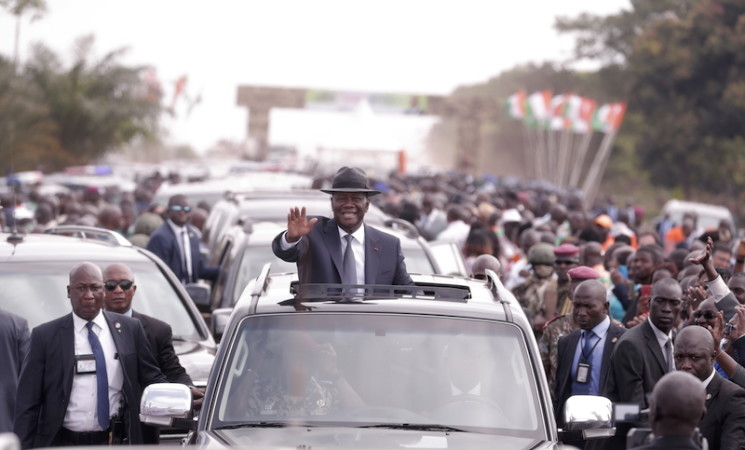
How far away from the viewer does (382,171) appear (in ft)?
164

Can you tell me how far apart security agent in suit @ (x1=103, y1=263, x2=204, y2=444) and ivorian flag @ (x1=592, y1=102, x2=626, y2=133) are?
42988 mm

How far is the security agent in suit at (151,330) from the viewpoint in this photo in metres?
7.14

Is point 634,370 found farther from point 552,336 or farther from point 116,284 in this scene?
point 116,284

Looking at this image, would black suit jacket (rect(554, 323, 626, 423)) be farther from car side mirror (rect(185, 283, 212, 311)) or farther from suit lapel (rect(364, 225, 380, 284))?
car side mirror (rect(185, 283, 212, 311))

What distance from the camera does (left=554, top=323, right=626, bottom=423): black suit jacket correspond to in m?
8.16

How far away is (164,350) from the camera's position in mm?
7453

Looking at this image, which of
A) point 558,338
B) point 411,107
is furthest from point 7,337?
point 411,107

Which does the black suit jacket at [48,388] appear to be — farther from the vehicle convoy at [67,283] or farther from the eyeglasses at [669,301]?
the eyeglasses at [669,301]

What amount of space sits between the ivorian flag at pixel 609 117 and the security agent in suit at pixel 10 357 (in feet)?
143

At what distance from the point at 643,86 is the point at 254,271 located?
152 ft

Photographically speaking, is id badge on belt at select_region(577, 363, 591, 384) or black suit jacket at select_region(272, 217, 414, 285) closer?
black suit jacket at select_region(272, 217, 414, 285)

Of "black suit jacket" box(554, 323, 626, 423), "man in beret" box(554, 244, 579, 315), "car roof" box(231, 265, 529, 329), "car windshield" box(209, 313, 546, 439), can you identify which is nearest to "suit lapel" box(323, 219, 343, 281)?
"car roof" box(231, 265, 529, 329)

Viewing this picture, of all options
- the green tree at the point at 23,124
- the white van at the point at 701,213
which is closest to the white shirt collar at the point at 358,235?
the white van at the point at 701,213

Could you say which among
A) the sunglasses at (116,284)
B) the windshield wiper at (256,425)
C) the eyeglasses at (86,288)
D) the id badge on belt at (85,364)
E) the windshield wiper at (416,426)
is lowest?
the id badge on belt at (85,364)
